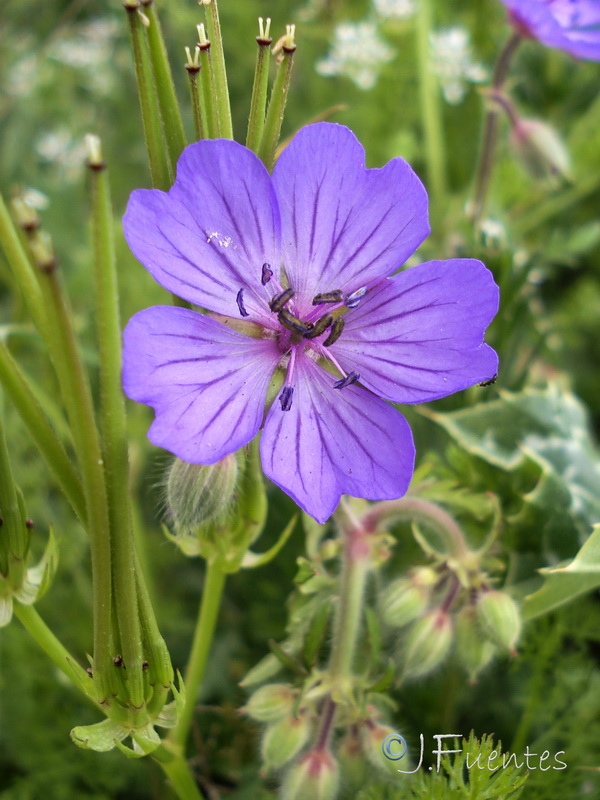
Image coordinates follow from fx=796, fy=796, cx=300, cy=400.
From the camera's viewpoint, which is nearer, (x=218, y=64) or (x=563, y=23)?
(x=218, y=64)

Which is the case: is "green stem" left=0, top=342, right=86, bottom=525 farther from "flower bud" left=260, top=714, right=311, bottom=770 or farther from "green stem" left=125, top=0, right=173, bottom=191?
"flower bud" left=260, top=714, right=311, bottom=770

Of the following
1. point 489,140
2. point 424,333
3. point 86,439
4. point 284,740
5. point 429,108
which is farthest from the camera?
point 429,108

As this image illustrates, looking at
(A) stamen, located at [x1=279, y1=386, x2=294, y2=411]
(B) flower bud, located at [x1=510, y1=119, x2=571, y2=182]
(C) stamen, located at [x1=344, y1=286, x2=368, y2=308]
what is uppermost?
(C) stamen, located at [x1=344, y1=286, x2=368, y2=308]

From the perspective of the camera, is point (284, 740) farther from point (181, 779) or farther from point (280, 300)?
point (280, 300)

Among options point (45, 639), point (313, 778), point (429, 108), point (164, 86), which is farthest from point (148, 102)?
point (429, 108)

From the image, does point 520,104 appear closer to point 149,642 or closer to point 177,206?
point 177,206

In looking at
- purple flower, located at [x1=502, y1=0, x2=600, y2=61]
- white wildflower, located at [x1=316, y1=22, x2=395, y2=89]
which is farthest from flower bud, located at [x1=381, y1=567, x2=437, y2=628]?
white wildflower, located at [x1=316, y1=22, x2=395, y2=89]
